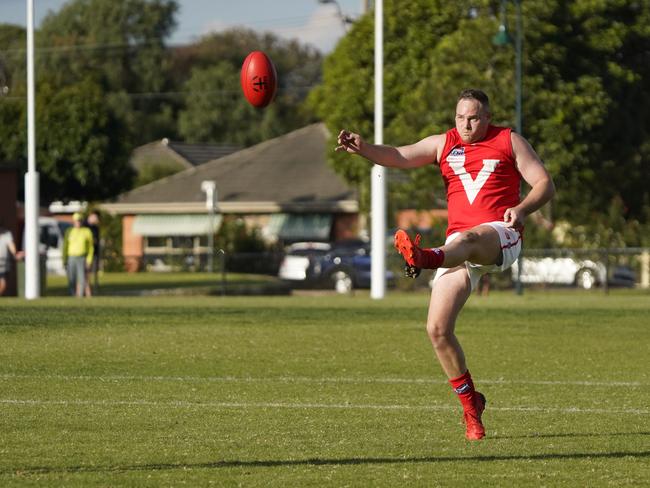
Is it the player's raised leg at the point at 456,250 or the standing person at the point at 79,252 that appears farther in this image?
the standing person at the point at 79,252

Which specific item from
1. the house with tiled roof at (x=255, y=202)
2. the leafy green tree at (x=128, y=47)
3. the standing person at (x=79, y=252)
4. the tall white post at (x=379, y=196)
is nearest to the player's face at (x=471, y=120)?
the tall white post at (x=379, y=196)

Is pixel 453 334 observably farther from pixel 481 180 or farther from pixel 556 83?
pixel 556 83

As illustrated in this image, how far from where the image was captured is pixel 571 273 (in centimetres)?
4125

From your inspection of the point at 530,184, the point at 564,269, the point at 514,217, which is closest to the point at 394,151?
the point at 530,184

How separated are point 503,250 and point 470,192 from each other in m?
0.59

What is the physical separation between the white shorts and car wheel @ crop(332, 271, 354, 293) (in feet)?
112

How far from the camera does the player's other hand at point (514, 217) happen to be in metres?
9.70

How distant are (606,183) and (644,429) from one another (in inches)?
1571

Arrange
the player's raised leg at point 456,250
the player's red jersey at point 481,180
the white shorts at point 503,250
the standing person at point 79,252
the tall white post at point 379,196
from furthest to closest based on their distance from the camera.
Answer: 1. the tall white post at point 379,196
2. the standing person at point 79,252
3. the player's red jersey at point 481,180
4. the white shorts at point 503,250
5. the player's raised leg at point 456,250

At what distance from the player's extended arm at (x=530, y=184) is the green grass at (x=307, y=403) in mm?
1398

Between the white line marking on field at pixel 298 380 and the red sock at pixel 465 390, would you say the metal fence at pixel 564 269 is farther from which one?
the red sock at pixel 465 390

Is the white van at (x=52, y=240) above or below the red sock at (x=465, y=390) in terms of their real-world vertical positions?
below

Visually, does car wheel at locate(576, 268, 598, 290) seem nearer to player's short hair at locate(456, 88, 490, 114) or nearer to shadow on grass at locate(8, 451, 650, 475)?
player's short hair at locate(456, 88, 490, 114)

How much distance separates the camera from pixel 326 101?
57500mm
